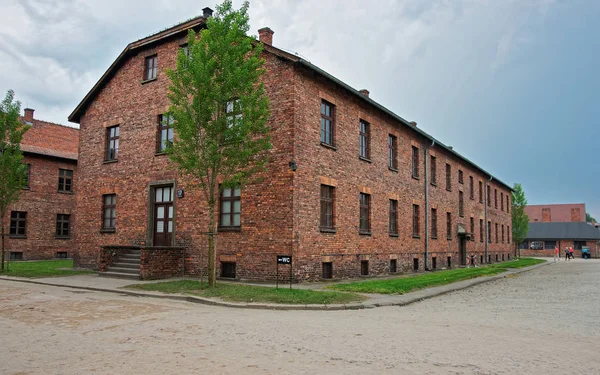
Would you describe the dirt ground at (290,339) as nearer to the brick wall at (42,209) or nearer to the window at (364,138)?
the window at (364,138)

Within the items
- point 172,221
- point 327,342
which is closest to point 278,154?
point 172,221

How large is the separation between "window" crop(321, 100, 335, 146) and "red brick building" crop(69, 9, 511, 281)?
4 cm

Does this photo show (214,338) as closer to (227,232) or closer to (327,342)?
(327,342)

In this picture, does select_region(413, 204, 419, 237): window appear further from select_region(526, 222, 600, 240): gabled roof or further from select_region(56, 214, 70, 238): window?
select_region(526, 222, 600, 240): gabled roof

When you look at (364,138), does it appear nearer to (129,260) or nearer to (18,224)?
(129,260)

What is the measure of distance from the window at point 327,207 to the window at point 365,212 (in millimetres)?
2433

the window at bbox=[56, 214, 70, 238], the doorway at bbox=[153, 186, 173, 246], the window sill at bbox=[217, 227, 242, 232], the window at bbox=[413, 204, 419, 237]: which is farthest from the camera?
the window at bbox=[56, 214, 70, 238]

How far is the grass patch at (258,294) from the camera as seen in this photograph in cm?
1162

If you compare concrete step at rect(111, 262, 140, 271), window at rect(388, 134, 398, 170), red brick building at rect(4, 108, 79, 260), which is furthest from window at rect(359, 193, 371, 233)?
red brick building at rect(4, 108, 79, 260)

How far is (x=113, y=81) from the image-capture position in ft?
71.9

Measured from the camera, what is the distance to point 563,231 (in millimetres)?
72125

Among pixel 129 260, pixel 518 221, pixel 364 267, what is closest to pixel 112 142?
pixel 129 260

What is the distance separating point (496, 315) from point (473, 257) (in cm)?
2509

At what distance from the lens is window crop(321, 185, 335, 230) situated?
17500 millimetres
